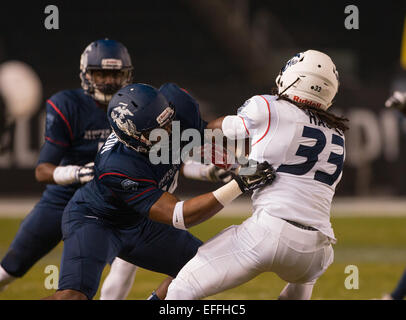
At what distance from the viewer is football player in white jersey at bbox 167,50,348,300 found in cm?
318

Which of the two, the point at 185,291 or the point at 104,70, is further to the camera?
the point at 104,70

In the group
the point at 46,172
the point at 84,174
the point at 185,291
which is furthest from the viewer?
the point at 46,172

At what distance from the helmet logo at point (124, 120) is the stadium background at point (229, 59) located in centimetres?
594

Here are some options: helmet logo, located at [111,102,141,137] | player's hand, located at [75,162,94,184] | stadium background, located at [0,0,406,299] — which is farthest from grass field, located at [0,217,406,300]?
helmet logo, located at [111,102,141,137]

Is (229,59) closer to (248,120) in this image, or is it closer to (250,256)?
(248,120)

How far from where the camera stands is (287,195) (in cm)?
321

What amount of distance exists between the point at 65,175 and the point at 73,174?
6cm

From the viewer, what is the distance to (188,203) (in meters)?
3.30

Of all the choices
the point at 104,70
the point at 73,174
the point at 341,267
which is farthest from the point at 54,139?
the point at 341,267

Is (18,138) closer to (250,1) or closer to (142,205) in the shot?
(250,1)

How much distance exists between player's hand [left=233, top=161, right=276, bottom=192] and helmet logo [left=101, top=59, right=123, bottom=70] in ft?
5.31

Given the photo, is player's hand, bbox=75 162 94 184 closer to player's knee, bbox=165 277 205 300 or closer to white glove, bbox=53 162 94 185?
white glove, bbox=53 162 94 185

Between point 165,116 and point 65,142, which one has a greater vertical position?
point 165,116

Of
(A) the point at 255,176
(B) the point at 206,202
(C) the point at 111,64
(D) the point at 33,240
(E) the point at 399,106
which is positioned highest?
(C) the point at 111,64
